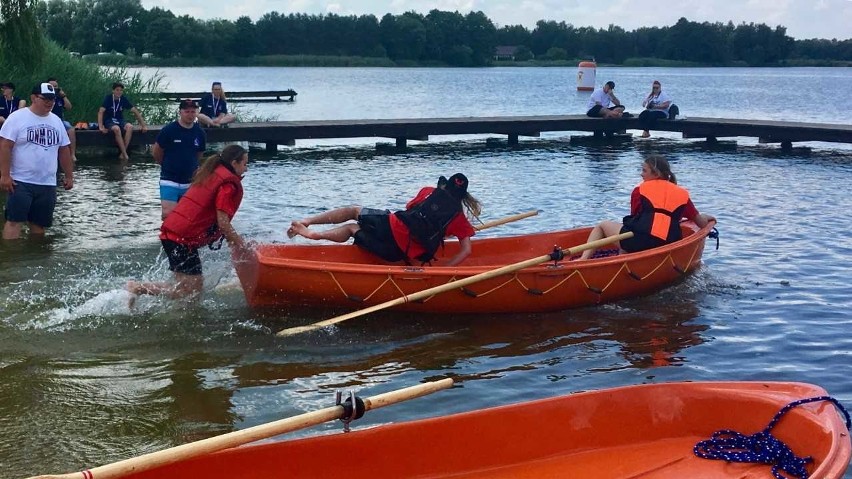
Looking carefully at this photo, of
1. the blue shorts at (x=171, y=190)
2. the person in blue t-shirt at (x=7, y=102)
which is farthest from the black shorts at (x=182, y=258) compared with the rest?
the person in blue t-shirt at (x=7, y=102)

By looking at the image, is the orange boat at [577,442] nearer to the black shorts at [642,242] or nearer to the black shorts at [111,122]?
the black shorts at [642,242]

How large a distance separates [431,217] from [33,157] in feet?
14.3

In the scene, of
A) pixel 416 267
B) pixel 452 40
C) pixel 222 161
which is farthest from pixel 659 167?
pixel 452 40

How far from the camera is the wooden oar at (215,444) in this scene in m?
3.86

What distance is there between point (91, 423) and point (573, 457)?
3160 millimetres

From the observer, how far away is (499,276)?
341 inches

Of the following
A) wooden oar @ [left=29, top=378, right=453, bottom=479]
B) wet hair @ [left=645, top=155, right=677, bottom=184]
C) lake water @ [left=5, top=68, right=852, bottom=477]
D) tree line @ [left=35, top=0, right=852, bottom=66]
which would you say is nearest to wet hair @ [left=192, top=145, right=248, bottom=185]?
lake water @ [left=5, top=68, right=852, bottom=477]

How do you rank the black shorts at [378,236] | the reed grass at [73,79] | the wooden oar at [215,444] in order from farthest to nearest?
the reed grass at [73,79] < the black shorts at [378,236] < the wooden oar at [215,444]

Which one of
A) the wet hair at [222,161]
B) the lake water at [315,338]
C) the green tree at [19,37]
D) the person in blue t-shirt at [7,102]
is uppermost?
the green tree at [19,37]

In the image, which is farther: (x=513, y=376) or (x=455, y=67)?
(x=455, y=67)

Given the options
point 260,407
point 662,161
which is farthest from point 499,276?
point 260,407

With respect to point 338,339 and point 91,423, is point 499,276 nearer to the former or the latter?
point 338,339

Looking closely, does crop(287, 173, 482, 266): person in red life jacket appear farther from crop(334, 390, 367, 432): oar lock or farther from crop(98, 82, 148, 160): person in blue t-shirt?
crop(98, 82, 148, 160): person in blue t-shirt

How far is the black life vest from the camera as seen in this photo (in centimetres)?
873
